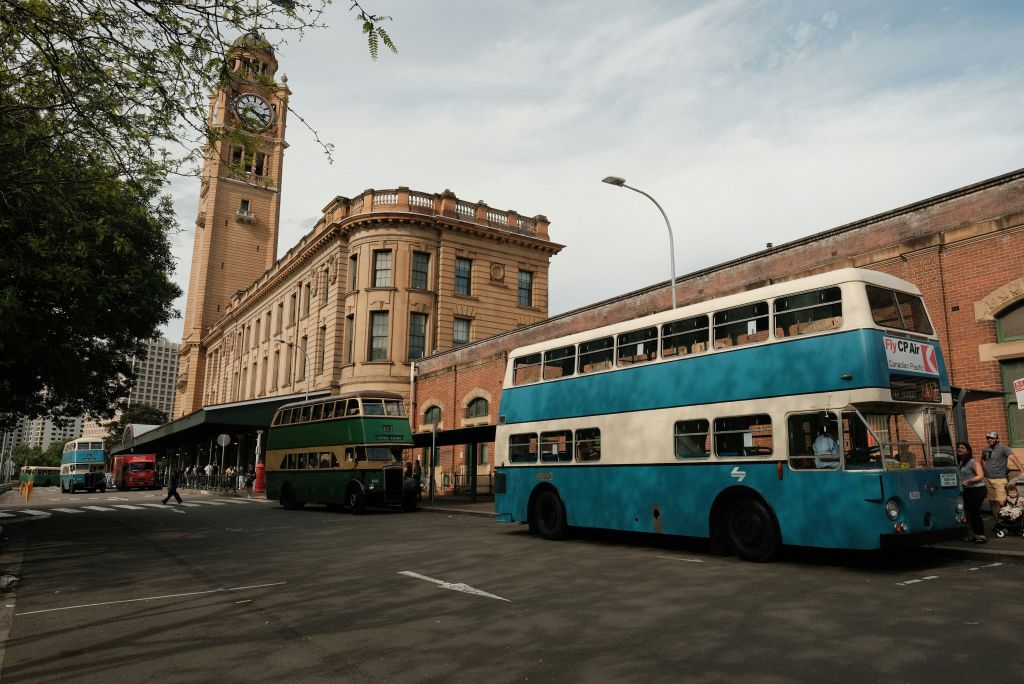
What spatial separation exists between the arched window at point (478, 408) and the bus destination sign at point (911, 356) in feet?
72.1

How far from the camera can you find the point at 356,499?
75.8 feet

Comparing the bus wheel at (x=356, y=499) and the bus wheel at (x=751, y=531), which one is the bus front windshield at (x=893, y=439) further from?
the bus wheel at (x=356, y=499)

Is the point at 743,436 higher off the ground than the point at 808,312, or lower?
lower

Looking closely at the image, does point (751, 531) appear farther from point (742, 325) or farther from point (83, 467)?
point (83, 467)

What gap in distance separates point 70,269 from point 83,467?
49756mm

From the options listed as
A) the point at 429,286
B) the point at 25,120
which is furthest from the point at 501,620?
the point at 429,286

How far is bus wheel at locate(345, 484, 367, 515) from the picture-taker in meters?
22.9

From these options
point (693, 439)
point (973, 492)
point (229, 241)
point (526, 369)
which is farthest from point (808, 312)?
point (229, 241)

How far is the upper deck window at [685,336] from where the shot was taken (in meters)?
11.6

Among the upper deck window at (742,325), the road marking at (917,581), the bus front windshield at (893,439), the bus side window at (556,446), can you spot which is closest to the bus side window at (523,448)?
the bus side window at (556,446)

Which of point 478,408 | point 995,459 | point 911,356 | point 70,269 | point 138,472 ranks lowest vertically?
point 138,472

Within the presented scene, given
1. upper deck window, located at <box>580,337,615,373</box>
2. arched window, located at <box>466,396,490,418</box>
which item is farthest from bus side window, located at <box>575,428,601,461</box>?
arched window, located at <box>466,396,490,418</box>

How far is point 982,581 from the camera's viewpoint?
28.5ft

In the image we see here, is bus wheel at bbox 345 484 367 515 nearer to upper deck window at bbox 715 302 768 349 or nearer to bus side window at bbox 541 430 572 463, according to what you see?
bus side window at bbox 541 430 572 463
